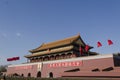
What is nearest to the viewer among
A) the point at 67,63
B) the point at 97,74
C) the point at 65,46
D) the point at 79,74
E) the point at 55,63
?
the point at 97,74

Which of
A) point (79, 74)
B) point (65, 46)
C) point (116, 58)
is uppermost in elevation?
point (65, 46)

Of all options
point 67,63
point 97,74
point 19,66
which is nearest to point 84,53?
point 67,63

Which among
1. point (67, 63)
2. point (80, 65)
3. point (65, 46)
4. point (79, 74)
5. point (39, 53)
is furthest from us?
point (39, 53)

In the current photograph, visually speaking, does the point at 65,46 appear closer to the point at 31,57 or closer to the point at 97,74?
the point at 31,57

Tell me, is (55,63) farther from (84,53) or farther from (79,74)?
(79,74)

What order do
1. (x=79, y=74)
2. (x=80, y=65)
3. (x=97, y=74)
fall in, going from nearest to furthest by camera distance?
(x=97, y=74)
(x=79, y=74)
(x=80, y=65)

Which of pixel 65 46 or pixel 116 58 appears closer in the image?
pixel 116 58

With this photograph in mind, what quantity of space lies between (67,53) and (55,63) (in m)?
2.92

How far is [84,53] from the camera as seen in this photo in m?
34.2

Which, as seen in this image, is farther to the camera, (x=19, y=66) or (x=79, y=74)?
(x=19, y=66)

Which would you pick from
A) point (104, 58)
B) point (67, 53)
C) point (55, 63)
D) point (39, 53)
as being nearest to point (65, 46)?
point (67, 53)

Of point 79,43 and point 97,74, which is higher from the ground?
point 79,43

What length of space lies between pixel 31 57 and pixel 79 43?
12124mm

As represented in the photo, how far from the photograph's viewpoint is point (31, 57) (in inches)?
1602
